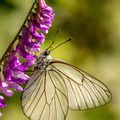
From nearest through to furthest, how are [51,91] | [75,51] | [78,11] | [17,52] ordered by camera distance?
[17,52]
[51,91]
[75,51]
[78,11]

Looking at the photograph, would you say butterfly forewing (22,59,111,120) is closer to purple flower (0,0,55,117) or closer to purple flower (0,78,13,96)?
purple flower (0,78,13,96)

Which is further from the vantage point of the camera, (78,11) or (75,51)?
(78,11)

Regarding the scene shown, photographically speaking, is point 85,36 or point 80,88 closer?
point 80,88

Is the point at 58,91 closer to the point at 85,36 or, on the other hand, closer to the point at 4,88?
the point at 4,88

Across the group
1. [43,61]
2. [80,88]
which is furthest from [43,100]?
[43,61]

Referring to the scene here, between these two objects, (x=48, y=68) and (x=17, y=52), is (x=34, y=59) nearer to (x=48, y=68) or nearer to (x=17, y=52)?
(x=17, y=52)

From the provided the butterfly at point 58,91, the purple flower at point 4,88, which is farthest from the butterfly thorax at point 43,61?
the purple flower at point 4,88

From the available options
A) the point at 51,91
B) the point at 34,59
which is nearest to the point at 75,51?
the point at 51,91
